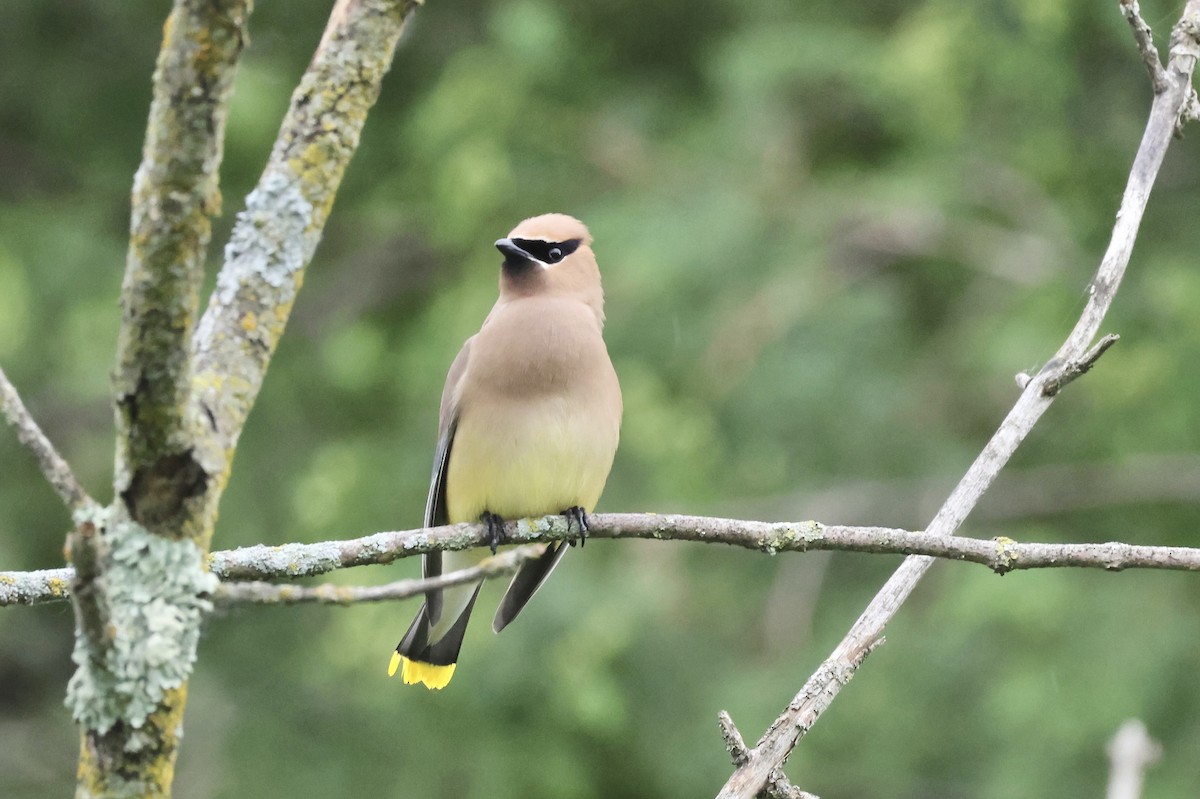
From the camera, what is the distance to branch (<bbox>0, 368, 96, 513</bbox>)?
5.95 ft

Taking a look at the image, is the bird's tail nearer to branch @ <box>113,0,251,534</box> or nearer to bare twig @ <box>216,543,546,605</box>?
bare twig @ <box>216,543,546,605</box>

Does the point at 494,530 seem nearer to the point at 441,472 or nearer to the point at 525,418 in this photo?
the point at 525,418

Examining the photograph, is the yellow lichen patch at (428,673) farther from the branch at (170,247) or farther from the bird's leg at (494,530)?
the branch at (170,247)

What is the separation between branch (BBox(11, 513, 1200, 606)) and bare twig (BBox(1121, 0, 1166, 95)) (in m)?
1.07

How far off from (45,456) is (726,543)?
4.88 ft

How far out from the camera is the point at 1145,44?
3.29 meters

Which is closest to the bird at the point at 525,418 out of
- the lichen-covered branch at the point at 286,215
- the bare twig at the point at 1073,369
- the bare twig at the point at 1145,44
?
the bare twig at the point at 1073,369

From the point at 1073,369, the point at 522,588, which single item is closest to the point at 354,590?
the point at 1073,369

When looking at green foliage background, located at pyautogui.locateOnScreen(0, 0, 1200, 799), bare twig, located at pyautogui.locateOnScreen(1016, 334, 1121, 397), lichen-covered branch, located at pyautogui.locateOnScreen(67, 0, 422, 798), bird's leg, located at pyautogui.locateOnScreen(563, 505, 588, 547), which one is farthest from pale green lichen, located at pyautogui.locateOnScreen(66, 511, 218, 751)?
green foliage background, located at pyautogui.locateOnScreen(0, 0, 1200, 799)

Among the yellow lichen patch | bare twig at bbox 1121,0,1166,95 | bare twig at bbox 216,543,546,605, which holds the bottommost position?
bare twig at bbox 216,543,546,605

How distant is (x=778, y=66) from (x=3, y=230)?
438cm

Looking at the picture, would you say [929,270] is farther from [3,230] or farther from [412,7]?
[412,7]

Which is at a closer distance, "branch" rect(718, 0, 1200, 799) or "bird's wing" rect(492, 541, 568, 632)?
"branch" rect(718, 0, 1200, 799)

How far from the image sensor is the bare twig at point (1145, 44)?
10.8 feet
